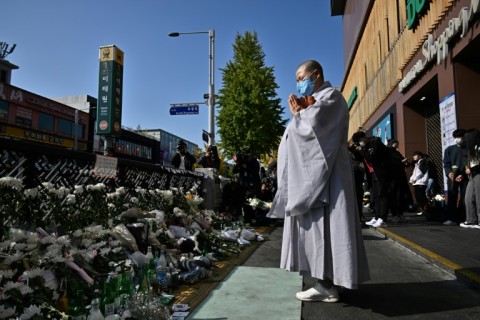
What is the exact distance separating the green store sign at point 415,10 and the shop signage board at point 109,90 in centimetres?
2146

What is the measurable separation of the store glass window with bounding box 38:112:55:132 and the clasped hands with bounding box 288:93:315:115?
40.1 m

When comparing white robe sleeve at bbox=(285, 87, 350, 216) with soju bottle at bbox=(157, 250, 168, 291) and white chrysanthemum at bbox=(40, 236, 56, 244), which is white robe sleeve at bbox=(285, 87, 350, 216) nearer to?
soju bottle at bbox=(157, 250, 168, 291)

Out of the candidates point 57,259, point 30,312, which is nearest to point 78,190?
point 57,259

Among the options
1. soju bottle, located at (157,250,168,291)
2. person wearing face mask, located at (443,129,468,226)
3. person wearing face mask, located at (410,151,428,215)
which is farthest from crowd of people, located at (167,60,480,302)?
person wearing face mask, located at (410,151,428,215)

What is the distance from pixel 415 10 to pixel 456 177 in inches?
219

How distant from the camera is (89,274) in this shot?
270cm

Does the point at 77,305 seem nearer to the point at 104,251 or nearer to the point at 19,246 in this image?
the point at 19,246

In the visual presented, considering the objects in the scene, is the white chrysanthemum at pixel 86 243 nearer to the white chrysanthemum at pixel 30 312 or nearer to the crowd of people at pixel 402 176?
the white chrysanthemum at pixel 30 312

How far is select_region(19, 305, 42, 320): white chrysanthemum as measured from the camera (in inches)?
71.6

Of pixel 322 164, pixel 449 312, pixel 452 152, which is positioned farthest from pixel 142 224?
pixel 452 152

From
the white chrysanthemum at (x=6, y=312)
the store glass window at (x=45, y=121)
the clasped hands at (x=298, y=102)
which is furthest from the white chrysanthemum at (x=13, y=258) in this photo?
the store glass window at (x=45, y=121)

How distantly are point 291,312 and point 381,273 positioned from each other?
1.71 m

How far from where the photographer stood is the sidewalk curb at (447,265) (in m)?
3.41

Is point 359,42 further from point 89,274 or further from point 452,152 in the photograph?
point 89,274
